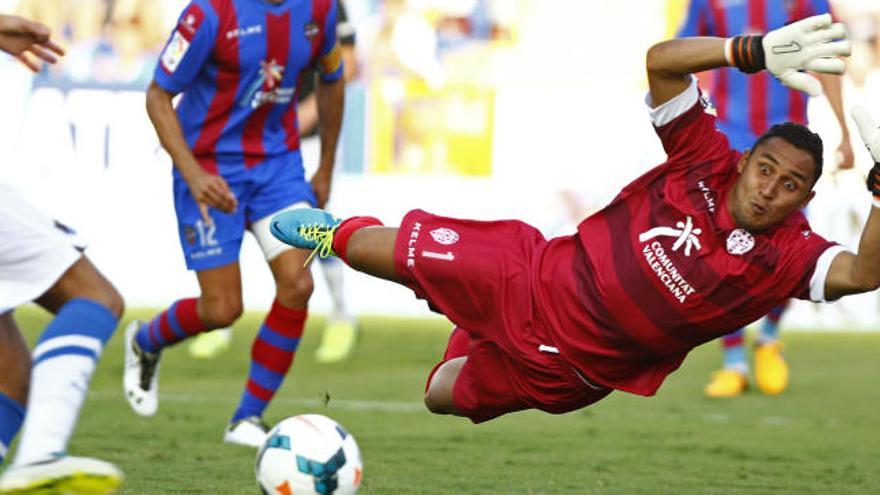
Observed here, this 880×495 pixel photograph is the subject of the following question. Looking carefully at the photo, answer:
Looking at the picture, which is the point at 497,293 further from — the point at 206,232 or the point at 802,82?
the point at 206,232

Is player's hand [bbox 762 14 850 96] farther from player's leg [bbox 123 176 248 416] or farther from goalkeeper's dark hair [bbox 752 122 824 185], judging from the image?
player's leg [bbox 123 176 248 416]

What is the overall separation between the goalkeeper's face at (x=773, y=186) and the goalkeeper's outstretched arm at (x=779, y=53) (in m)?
0.36

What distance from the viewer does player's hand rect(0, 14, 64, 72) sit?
4328mm

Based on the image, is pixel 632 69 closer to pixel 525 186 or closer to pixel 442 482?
pixel 525 186

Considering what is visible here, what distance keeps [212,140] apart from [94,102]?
721cm

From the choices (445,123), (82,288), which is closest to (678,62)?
(82,288)

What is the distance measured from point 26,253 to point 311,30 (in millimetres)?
2591

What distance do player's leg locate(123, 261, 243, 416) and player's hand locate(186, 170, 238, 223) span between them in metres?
0.47

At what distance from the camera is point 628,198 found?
513 centimetres

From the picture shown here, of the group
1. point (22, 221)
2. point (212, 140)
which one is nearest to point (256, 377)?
point (212, 140)

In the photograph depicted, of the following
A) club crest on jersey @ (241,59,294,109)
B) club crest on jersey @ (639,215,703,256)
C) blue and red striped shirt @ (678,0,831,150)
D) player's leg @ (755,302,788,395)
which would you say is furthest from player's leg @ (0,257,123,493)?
player's leg @ (755,302,788,395)

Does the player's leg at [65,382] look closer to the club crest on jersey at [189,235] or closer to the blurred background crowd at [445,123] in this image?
the club crest on jersey at [189,235]

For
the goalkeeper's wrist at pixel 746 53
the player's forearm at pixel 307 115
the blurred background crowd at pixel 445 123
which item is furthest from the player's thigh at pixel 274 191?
the blurred background crowd at pixel 445 123

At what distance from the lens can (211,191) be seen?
629cm
